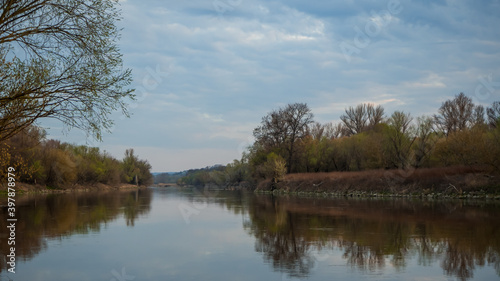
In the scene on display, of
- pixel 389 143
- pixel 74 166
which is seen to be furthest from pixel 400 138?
pixel 74 166

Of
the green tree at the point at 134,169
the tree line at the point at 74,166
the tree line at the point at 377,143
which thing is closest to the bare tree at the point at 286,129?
the tree line at the point at 377,143

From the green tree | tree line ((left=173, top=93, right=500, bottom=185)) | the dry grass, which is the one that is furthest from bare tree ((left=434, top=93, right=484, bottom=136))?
the green tree

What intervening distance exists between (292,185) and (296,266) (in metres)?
51.2

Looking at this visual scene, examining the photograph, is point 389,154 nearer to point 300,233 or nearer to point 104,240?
point 300,233

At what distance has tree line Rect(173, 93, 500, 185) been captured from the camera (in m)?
39.7

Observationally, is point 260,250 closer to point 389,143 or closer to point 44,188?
point 389,143

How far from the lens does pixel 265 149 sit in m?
72.5

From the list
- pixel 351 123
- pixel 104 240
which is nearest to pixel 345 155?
pixel 351 123

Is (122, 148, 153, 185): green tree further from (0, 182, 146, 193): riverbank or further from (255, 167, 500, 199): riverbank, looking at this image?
(255, 167, 500, 199): riverbank

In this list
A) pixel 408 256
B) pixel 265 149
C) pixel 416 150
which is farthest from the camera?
pixel 265 149

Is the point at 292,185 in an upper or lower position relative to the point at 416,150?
lower

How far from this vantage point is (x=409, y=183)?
43344 mm

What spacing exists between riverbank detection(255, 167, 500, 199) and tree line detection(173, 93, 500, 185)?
1.57 metres

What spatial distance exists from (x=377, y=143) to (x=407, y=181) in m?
9.29
